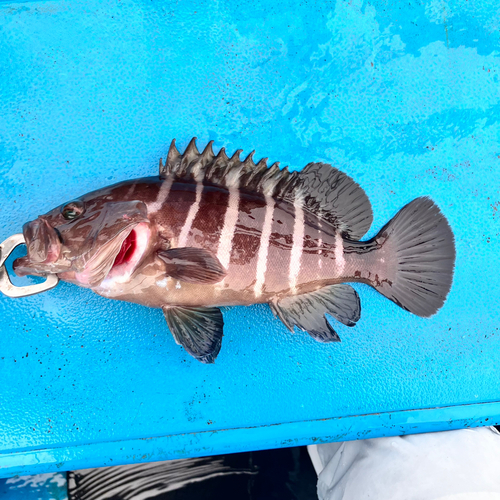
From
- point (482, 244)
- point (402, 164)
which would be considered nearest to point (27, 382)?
point (402, 164)

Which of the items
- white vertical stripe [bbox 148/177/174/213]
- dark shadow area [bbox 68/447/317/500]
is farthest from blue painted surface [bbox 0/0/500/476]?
dark shadow area [bbox 68/447/317/500]

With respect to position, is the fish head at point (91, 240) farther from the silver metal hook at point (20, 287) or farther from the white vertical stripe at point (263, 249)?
the white vertical stripe at point (263, 249)

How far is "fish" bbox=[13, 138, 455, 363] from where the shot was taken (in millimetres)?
1312

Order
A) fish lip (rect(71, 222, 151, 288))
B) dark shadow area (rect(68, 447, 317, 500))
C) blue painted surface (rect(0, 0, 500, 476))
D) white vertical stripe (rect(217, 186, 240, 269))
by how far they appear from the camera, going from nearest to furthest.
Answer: fish lip (rect(71, 222, 151, 288)) < white vertical stripe (rect(217, 186, 240, 269)) < blue painted surface (rect(0, 0, 500, 476)) < dark shadow area (rect(68, 447, 317, 500))

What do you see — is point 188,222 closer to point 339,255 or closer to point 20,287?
point 339,255

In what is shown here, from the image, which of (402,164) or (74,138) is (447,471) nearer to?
(402,164)

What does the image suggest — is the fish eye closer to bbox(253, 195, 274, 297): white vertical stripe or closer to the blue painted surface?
the blue painted surface

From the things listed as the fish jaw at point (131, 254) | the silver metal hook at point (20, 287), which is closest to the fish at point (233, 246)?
Answer: the fish jaw at point (131, 254)

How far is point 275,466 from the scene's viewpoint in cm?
224

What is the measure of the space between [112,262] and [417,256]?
4.12 feet

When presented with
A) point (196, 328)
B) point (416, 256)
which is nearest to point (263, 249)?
point (196, 328)

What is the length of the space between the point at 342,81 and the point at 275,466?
2.23 m

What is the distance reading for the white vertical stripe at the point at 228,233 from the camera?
1376mm

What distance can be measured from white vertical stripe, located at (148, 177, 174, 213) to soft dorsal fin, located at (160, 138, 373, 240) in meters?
0.06
